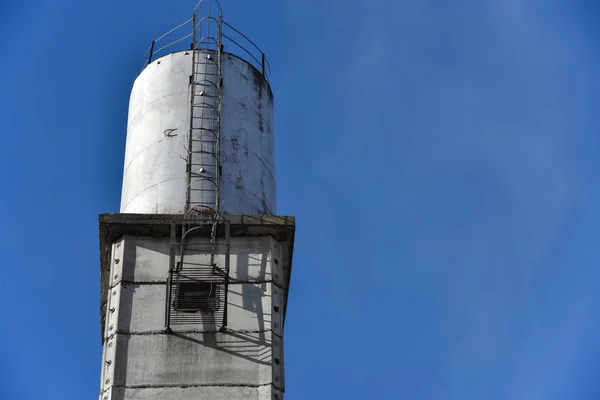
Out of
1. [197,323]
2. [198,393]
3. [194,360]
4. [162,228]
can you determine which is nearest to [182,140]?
[162,228]

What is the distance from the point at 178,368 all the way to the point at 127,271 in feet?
9.12

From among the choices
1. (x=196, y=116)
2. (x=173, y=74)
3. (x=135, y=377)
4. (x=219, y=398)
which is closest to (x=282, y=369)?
(x=219, y=398)

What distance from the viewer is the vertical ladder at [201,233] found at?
952 inches

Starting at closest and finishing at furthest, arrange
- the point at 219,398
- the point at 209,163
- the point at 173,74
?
the point at 219,398, the point at 209,163, the point at 173,74

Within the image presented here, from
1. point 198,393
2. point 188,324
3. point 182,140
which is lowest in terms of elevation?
point 198,393

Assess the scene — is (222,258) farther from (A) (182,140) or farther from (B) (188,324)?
(A) (182,140)

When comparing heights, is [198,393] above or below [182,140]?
below

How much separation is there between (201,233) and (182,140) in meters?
2.87

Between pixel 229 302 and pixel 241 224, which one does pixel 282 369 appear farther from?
pixel 241 224

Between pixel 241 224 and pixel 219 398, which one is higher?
pixel 241 224

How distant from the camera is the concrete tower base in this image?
23.1 m

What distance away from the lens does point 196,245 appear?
25.1 meters

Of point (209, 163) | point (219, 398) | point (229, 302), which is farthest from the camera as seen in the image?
point (209, 163)

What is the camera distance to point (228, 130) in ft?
89.8
